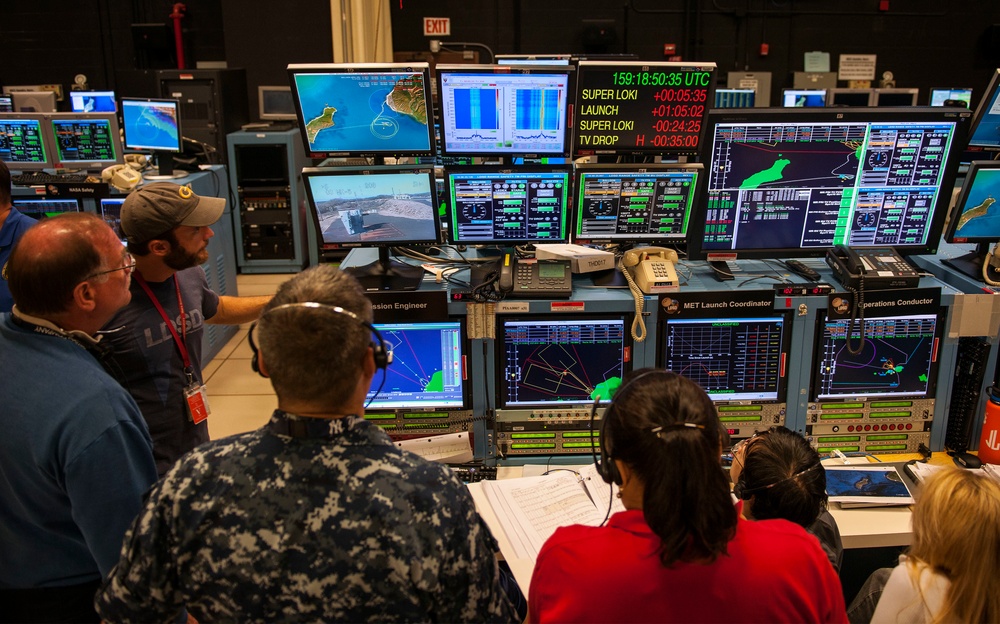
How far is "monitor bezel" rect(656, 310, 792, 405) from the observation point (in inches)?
101

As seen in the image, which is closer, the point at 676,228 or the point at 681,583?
the point at 681,583

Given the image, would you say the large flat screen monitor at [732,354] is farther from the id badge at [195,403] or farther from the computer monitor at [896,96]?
the computer monitor at [896,96]

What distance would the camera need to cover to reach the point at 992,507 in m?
1.52

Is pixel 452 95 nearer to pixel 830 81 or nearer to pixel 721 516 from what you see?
pixel 721 516

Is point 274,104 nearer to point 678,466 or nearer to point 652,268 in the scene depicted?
point 652,268

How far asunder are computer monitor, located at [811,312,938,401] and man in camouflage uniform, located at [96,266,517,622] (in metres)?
1.78

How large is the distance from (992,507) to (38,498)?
1952 mm

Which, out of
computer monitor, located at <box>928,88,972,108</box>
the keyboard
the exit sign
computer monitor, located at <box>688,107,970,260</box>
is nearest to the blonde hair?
computer monitor, located at <box>688,107,970,260</box>

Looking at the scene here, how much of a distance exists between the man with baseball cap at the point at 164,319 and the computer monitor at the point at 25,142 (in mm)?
3958

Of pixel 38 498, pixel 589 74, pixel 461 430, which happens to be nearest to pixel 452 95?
pixel 589 74

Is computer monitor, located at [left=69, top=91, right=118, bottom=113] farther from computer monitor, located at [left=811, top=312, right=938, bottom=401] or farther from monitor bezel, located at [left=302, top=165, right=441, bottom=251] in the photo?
computer monitor, located at [left=811, top=312, right=938, bottom=401]

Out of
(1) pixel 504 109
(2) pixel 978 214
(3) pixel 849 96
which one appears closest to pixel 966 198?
(2) pixel 978 214

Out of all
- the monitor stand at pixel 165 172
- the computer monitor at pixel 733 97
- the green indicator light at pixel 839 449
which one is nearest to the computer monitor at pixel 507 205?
the green indicator light at pixel 839 449

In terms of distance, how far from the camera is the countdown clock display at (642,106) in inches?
101
